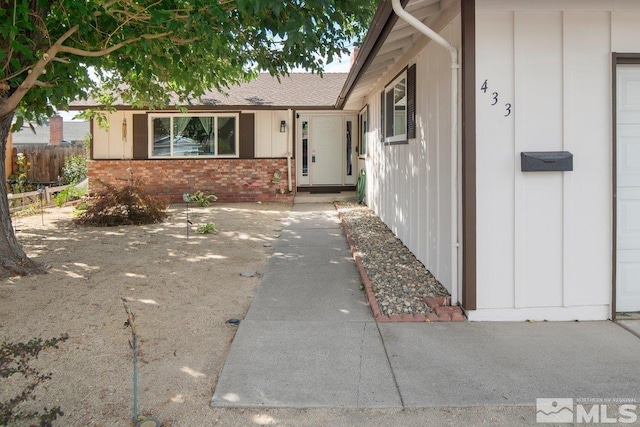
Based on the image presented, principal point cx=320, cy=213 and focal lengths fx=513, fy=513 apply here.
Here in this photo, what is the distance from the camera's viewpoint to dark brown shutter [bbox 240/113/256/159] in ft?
48.2

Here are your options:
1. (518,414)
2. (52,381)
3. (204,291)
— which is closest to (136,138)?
(204,291)

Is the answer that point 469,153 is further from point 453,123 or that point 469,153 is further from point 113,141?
point 113,141

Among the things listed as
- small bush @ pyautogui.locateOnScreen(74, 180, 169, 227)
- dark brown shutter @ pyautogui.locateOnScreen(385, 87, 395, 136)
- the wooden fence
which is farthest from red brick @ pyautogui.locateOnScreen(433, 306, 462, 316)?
the wooden fence

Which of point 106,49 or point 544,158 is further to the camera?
point 106,49

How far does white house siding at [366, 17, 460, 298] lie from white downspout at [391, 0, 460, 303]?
0.82ft

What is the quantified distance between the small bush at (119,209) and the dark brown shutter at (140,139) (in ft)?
14.1

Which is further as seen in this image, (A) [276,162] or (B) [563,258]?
(A) [276,162]

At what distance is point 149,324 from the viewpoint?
460 cm

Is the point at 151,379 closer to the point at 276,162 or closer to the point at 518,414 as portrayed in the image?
the point at 518,414

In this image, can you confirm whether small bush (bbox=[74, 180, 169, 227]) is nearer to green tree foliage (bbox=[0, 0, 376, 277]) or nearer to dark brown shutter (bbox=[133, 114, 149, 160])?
green tree foliage (bbox=[0, 0, 376, 277])

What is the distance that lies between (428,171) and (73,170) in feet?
55.8

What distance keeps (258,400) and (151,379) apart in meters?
0.84

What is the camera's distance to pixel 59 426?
115 inches

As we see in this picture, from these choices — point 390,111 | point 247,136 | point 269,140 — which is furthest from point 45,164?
point 390,111
